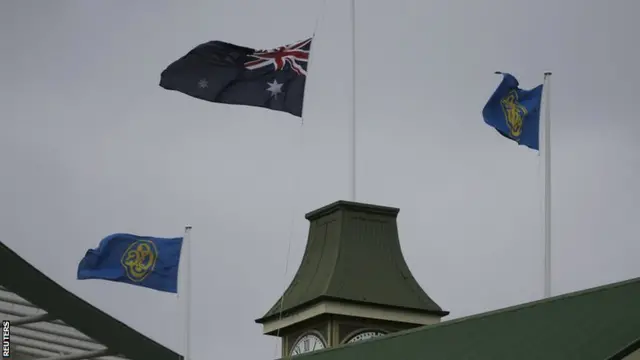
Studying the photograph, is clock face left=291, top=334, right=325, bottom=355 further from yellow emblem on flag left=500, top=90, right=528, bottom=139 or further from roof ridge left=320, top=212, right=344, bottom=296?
yellow emblem on flag left=500, top=90, right=528, bottom=139

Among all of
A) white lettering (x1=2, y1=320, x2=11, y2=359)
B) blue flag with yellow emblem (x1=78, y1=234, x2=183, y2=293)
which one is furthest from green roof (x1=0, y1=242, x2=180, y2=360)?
white lettering (x1=2, y1=320, x2=11, y2=359)

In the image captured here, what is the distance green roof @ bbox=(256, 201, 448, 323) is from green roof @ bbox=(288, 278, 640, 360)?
4.88m

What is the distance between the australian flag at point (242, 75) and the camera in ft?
99.1

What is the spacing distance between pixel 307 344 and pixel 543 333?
9.45m

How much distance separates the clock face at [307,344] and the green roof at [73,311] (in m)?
4.00

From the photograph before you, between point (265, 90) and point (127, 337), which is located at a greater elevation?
point (265, 90)

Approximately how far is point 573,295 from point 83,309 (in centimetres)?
1269

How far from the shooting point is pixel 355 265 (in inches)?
1373

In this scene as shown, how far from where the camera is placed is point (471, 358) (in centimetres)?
2630

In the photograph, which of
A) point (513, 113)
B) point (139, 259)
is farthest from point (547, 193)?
point (139, 259)

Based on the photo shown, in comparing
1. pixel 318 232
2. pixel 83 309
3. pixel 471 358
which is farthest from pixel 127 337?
pixel 471 358

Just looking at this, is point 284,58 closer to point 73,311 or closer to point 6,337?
point 73,311

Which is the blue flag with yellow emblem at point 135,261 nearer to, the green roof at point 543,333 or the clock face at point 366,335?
the clock face at point 366,335

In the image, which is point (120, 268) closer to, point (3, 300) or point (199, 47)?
point (3, 300)
